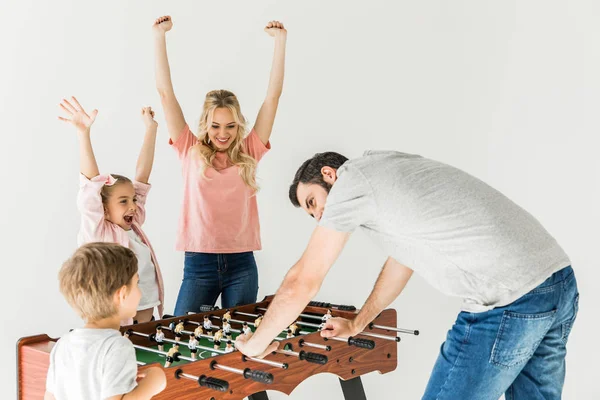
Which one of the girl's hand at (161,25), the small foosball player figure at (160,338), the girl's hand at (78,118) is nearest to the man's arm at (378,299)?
the small foosball player figure at (160,338)

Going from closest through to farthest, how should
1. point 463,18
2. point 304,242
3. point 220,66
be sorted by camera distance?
point 220,66 → point 304,242 → point 463,18

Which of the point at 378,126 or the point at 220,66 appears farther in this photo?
the point at 378,126

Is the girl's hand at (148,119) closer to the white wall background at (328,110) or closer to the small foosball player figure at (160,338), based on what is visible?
the white wall background at (328,110)

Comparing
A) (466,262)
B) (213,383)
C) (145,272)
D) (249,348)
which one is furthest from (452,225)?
(145,272)

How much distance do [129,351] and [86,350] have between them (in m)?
0.11

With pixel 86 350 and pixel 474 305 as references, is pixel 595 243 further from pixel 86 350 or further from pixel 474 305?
pixel 86 350

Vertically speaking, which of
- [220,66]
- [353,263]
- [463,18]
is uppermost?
[463,18]

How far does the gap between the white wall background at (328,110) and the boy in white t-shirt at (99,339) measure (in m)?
2.13

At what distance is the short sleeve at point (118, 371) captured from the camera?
1.98 meters

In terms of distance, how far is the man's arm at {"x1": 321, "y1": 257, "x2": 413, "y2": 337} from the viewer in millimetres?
2750

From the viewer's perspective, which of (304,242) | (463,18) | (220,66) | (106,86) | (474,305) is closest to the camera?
(474,305)

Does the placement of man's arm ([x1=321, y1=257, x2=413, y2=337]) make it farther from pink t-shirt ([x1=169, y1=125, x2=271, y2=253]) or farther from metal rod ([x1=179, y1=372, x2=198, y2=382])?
pink t-shirt ([x1=169, y1=125, x2=271, y2=253])

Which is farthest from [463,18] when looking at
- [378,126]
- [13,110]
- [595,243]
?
[13,110]

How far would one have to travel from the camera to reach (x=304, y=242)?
506 centimetres
